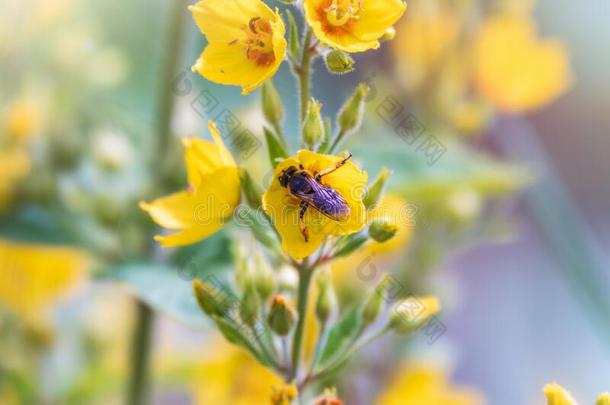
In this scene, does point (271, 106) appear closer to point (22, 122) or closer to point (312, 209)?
point (312, 209)

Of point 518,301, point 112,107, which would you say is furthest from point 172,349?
point 518,301

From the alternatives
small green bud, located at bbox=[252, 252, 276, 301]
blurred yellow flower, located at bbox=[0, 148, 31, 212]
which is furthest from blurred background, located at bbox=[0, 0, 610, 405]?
small green bud, located at bbox=[252, 252, 276, 301]

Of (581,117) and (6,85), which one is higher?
(6,85)

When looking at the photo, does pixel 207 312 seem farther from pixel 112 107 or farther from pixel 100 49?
pixel 100 49

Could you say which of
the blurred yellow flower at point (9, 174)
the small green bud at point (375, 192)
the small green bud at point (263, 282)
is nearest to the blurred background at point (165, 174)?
the blurred yellow flower at point (9, 174)

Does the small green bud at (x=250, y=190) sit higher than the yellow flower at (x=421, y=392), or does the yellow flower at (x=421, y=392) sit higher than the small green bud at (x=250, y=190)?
the small green bud at (x=250, y=190)

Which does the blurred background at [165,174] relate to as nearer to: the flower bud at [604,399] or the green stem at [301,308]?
the green stem at [301,308]
